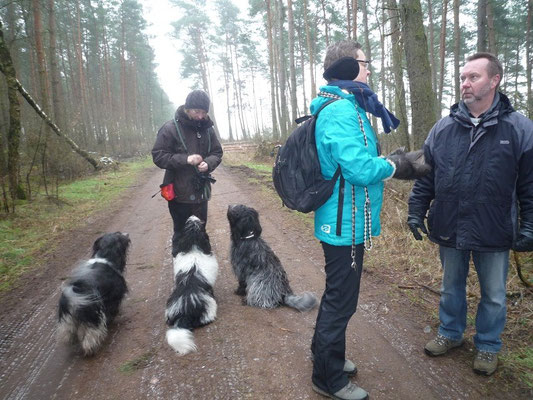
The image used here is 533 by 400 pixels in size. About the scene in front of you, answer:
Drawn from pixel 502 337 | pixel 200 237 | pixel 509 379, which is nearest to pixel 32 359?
pixel 200 237

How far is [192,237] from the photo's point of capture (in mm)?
4145

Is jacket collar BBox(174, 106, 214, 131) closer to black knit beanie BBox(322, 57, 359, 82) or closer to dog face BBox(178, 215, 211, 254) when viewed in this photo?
dog face BBox(178, 215, 211, 254)

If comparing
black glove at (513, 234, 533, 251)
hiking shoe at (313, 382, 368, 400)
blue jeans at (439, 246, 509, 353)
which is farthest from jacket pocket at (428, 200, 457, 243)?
hiking shoe at (313, 382, 368, 400)

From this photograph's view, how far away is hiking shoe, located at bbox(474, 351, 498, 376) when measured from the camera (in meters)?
2.72

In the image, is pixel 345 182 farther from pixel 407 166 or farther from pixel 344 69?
pixel 344 69

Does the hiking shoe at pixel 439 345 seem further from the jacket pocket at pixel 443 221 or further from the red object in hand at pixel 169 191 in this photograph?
the red object in hand at pixel 169 191

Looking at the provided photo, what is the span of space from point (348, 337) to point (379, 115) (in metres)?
2.25

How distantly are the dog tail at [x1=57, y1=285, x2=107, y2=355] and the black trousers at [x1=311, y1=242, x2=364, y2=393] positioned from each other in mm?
2221

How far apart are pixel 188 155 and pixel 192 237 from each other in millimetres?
1043

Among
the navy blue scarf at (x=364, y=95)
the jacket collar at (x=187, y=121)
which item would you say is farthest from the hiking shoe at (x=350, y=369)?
the jacket collar at (x=187, y=121)

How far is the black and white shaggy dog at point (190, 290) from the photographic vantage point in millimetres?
3256

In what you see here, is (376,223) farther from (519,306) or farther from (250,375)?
(519,306)

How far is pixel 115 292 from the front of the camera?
12.4 feet

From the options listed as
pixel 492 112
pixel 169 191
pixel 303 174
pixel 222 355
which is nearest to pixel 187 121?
pixel 169 191
